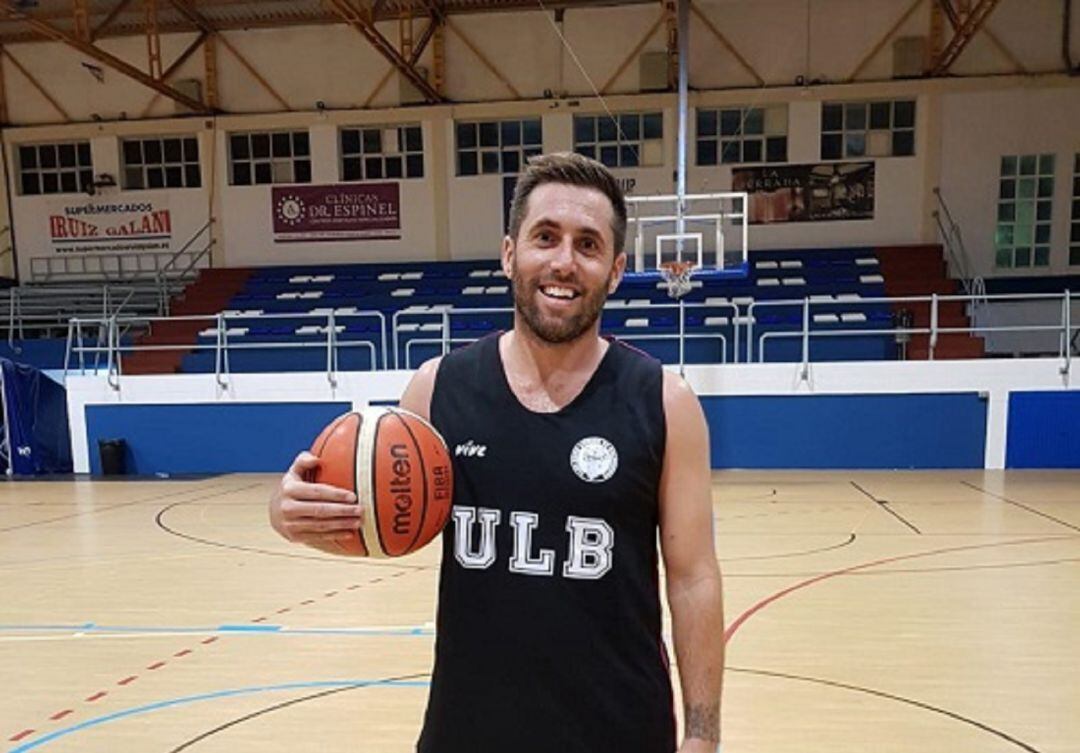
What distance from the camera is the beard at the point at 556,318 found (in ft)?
4.49

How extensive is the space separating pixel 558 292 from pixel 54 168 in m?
18.7

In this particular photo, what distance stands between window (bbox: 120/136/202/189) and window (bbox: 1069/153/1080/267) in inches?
628

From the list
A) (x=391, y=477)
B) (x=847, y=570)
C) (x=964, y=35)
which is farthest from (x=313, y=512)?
(x=964, y=35)

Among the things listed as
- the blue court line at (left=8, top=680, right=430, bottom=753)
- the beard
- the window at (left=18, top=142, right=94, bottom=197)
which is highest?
the window at (left=18, top=142, right=94, bottom=197)

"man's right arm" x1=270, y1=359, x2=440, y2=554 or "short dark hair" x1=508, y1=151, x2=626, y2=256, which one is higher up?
"short dark hair" x1=508, y1=151, x2=626, y2=256

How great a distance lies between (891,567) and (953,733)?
2.61 meters

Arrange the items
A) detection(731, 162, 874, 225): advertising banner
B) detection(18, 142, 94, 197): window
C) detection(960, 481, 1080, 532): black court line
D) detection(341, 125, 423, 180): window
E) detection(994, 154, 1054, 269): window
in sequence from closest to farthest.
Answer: detection(960, 481, 1080, 532): black court line
detection(994, 154, 1054, 269): window
detection(731, 162, 874, 225): advertising banner
detection(341, 125, 423, 180): window
detection(18, 142, 94, 197): window

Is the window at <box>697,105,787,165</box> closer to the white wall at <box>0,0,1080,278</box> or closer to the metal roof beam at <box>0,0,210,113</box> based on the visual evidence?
the white wall at <box>0,0,1080,278</box>

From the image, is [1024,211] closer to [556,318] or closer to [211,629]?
[211,629]

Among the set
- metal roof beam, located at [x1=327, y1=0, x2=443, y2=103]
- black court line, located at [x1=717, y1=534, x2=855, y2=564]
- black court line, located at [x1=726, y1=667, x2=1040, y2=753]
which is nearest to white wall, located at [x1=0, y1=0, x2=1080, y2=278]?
metal roof beam, located at [x1=327, y1=0, x2=443, y2=103]

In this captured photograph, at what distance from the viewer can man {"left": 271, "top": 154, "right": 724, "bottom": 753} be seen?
1335mm

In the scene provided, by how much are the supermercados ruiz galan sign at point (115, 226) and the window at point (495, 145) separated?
599 cm

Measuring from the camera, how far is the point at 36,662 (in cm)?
411

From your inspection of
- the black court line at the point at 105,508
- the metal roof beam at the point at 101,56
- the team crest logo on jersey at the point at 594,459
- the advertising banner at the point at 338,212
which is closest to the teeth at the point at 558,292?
the team crest logo on jersey at the point at 594,459
